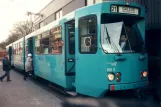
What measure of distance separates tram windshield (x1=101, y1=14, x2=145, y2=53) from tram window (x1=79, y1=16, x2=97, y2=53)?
0.82 ft

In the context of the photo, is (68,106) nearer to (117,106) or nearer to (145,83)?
(117,106)

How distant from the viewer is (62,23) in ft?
28.0

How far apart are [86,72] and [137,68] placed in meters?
1.44

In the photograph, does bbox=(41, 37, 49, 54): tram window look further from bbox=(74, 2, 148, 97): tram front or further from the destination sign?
the destination sign

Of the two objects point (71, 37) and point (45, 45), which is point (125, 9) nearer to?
point (71, 37)

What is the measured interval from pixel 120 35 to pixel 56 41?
3260mm

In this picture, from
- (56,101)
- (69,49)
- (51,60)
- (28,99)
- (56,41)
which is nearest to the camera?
(69,49)

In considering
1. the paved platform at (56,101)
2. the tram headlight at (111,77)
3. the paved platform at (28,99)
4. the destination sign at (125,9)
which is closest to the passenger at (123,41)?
the destination sign at (125,9)

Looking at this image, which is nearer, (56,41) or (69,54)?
(69,54)

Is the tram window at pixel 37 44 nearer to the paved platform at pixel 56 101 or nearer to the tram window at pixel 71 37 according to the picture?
the paved platform at pixel 56 101

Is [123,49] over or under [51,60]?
over

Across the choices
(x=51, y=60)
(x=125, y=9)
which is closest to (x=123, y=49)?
(x=125, y=9)

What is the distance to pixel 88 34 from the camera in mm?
6832

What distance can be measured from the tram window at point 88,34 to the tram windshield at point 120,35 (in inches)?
9.9
